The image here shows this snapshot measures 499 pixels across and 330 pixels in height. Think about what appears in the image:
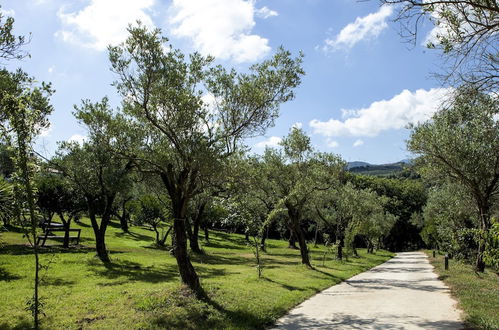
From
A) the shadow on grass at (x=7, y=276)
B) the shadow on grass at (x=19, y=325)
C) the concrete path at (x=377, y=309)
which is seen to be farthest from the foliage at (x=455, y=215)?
the shadow on grass at (x=7, y=276)

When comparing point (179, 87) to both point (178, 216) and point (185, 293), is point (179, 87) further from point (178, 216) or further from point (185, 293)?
point (185, 293)

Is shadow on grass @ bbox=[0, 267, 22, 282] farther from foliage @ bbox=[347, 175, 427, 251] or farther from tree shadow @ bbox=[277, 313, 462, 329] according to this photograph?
foliage @ bbox=[347, 175, 427, 251]

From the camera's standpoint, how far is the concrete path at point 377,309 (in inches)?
440

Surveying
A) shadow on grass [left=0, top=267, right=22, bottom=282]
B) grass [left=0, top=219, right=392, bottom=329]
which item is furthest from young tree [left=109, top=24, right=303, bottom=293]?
shadow on grass [left=0, top=267, right=22, bottom=282]

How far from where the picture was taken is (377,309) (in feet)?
44.0

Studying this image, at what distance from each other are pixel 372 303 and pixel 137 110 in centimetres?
1182

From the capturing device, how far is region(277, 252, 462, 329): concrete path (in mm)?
11172

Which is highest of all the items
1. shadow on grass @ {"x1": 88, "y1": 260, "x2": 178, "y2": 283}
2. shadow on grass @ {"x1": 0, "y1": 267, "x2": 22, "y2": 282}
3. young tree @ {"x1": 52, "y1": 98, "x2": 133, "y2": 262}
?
young tree @ {"x1": 52, "y1": 98, "x2": 133, "y2": 262}

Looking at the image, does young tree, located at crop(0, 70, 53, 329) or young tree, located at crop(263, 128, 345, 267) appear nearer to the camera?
young tree, located at crop(0, 70, 53, 329)

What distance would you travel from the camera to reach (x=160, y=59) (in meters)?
13.3

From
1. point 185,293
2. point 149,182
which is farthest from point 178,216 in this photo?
point 149,182

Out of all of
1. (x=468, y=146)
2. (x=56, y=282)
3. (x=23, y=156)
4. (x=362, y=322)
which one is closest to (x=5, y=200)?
(x=23, y=156)

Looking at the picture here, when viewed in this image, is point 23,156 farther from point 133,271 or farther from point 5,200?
point 133,271

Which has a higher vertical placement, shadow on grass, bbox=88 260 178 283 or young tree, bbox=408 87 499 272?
young tree, bbox=408 87 499 272
